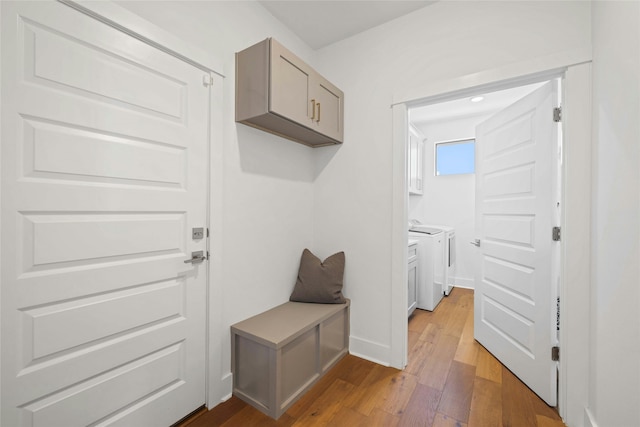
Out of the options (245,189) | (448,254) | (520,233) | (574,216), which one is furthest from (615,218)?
(448,254)

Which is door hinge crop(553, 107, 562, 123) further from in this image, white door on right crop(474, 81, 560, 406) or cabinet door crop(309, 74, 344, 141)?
cabinet door crop(309, 74, 344, 141)

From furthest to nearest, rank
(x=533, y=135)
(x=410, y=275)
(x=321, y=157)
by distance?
(x=410, y=275)
(x=321, y=157)
(x=533, y=135)

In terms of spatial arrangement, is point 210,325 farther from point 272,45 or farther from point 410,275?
point 410,275

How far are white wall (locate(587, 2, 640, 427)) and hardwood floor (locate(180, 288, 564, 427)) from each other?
43 cm

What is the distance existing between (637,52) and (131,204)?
2213 mm

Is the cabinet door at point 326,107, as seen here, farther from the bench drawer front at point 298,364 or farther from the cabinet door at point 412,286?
the cabinet door at point 412,286

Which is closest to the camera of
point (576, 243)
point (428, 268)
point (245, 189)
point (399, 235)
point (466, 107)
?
point (576, 243)

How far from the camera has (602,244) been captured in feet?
4.24

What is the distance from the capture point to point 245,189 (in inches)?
72.9

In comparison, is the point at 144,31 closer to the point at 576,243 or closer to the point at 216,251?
the point at 216,251

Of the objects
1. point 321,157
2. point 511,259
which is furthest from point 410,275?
point 321,157

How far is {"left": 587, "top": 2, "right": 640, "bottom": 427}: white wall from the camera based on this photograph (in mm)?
1025

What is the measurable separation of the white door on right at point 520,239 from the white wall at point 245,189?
163cm

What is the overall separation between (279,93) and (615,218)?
1805 millimetres
